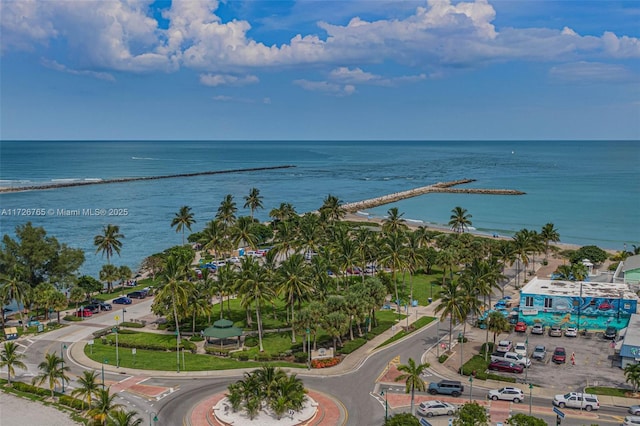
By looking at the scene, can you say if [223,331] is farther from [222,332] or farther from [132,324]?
[132,324]

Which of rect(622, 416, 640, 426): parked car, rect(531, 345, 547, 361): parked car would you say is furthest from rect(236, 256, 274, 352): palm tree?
rect(622, 416, 640, 426): parked car

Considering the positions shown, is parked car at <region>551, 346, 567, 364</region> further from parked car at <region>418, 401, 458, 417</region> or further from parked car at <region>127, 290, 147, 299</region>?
parked car at <region>127, 290, 147, 299</region>

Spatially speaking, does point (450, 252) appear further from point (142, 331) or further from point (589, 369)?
point (142, 331)

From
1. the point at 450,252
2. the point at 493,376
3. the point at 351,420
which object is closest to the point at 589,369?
the point at 493,376

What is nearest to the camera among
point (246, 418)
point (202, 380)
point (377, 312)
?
point (246, 418)

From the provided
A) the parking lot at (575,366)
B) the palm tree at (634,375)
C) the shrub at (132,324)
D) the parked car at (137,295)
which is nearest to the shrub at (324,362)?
the parking lot at (575,366)

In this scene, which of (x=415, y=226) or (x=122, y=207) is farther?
(x=122, y=207)

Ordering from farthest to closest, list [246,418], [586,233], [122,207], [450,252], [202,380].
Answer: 1. [122,207]
2. [586,233]
3. [450,252]
4. [202,380]
5. [246,418]

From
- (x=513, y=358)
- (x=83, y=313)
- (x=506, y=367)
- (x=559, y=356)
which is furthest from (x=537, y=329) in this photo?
(x=83, y=313)
